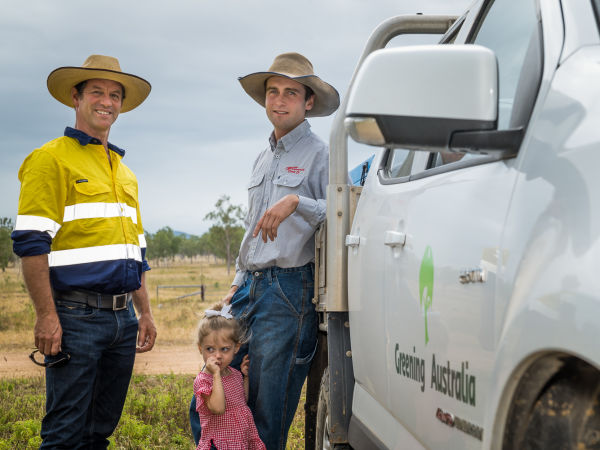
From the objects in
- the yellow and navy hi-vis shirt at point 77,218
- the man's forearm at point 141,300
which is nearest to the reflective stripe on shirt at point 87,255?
the yellow and navy hi-vis shirt at point 77,218

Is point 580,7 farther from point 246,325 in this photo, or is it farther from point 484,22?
point 246,325

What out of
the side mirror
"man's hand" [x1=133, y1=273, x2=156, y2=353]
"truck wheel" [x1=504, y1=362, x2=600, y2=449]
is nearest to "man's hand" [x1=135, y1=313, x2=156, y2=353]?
"man's hand" [x1=133, y1=273, x2=156, y2=353]

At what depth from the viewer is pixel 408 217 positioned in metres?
2.25

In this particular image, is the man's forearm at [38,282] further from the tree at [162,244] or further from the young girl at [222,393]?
the tree at [162,244]

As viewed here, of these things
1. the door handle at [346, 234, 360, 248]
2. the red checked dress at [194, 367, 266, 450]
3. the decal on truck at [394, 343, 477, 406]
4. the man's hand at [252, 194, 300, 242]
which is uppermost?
the man's hand at [252, 194, 300, 242]

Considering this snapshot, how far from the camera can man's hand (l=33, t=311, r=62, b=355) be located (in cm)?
352

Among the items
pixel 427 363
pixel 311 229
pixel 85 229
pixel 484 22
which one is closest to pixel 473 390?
pixel 427 363

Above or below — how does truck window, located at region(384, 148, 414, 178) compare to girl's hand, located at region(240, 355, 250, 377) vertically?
above

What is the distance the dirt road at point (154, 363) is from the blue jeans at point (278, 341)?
6158mm

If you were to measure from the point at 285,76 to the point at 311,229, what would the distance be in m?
0.95

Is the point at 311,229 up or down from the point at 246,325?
up

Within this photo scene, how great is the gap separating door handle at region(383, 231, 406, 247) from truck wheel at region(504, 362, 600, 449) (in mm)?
904

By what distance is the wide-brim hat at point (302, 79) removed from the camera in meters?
4.07

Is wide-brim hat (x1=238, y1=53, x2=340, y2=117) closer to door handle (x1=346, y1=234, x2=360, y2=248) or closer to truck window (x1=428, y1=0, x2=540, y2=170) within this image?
door handle (x1=346, y1=234, x2=360, y2=248)
